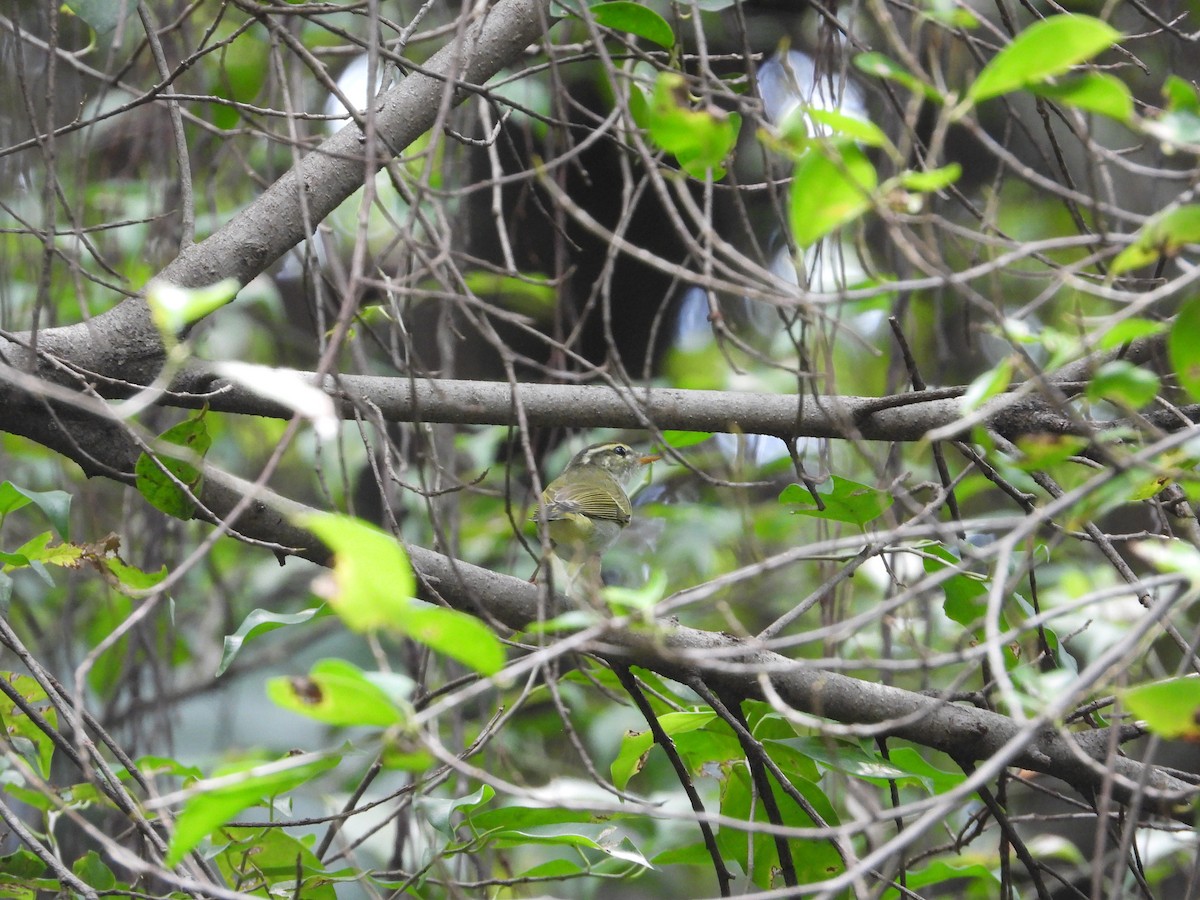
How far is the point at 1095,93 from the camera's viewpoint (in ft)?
3.61

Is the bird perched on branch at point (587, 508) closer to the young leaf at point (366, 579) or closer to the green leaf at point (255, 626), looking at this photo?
the green leaf at point (255, 626)

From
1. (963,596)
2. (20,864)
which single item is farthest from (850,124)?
(20,864)

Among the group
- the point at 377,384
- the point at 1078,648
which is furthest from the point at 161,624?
the point at 1078,648

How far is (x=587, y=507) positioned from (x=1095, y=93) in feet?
9.19

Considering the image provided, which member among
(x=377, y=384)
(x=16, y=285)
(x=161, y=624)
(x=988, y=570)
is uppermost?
(x=16, y=285)

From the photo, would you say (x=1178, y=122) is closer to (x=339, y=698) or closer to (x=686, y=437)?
(x=339, y=698)

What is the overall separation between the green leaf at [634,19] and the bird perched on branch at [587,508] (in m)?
1.64

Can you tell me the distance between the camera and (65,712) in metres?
1.55

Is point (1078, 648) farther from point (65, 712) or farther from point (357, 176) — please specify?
point (65, 712)

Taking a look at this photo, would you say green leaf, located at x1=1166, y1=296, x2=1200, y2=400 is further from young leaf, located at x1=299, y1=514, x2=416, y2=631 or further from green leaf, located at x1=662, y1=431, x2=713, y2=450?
green leaf, located at x1=662, y1=431, x2=713, y2=450

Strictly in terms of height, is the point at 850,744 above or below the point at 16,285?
below

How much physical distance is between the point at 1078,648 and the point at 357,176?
367 cm

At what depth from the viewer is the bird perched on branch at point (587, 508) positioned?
145 inches

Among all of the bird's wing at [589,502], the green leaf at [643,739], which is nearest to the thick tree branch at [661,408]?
the green leaf at [643,739]
